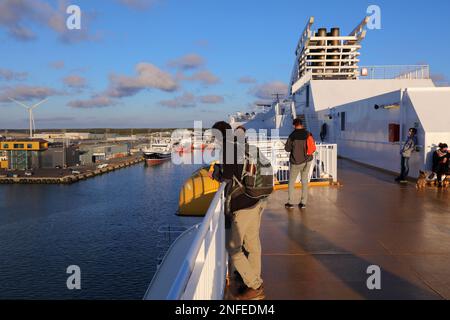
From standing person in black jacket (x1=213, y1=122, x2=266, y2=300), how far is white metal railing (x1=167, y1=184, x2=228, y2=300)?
111mm

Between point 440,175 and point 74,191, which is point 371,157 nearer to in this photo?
point 440,175

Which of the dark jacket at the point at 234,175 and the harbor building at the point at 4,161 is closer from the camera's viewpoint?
the dark jacket at the point at 234,175

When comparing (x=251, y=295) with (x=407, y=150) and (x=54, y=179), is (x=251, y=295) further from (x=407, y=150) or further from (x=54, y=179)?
(x=54, y=179)

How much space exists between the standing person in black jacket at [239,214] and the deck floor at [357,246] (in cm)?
28

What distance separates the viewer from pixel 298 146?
7.25 meters

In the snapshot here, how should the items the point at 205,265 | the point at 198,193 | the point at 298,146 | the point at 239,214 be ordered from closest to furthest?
the point at 205,265, the point at 239,214, the point at 298,146, the point at 198,193

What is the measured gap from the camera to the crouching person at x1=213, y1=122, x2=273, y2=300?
364cm

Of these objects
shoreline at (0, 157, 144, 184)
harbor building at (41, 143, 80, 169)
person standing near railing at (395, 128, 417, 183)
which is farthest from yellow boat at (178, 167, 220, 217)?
harbor building at (41, 143, 80, 169)

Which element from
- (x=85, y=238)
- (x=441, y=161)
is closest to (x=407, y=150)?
(x=441, y=161)

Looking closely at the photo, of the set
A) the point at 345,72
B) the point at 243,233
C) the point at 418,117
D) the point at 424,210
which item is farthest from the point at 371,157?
the point at 345,72

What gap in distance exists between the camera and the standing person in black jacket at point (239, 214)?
12.0 feet

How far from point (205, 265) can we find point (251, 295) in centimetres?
139

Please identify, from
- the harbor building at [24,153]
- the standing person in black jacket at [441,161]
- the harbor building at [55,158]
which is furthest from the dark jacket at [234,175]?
the harbor building at [55,158]

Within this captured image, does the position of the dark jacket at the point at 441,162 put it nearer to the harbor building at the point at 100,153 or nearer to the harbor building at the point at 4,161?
the harbor building at the point at 100,153
